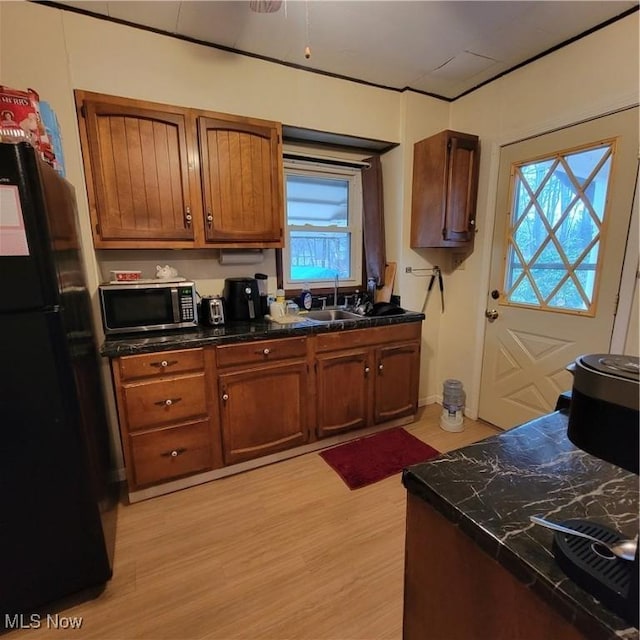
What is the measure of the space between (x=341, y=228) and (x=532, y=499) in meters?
2.60

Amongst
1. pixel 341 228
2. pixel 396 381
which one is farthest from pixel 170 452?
pixel 341 228

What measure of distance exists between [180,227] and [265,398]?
3.85 feet

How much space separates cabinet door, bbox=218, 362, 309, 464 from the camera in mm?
2125

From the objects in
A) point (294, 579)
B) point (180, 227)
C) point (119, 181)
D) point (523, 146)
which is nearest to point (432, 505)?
point (294, 579)

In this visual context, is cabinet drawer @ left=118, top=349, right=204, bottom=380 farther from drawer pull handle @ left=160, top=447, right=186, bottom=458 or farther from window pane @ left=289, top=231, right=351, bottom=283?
window pane @ left=289, top=231, right=351, bottom=283

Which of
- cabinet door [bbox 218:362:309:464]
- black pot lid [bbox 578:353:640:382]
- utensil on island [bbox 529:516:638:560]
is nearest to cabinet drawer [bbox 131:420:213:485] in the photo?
cabinet door [bbox 218:362:309:464]

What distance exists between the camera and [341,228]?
3.05 meters

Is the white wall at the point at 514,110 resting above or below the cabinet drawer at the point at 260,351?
above

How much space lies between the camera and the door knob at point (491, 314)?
8.86 ft

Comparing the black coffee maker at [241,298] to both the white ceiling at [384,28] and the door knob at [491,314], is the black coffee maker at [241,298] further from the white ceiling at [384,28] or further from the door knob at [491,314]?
the door knob at [491,314]

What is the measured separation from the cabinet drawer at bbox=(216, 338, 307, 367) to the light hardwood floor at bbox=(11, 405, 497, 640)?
2.52 ft

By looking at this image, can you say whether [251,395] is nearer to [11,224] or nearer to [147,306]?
[147,306]

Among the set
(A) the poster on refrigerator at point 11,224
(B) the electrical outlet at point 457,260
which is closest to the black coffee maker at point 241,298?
(A) the poster on refrigerator at point 11,224

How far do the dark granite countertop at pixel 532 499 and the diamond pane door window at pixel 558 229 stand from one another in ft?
5.17
